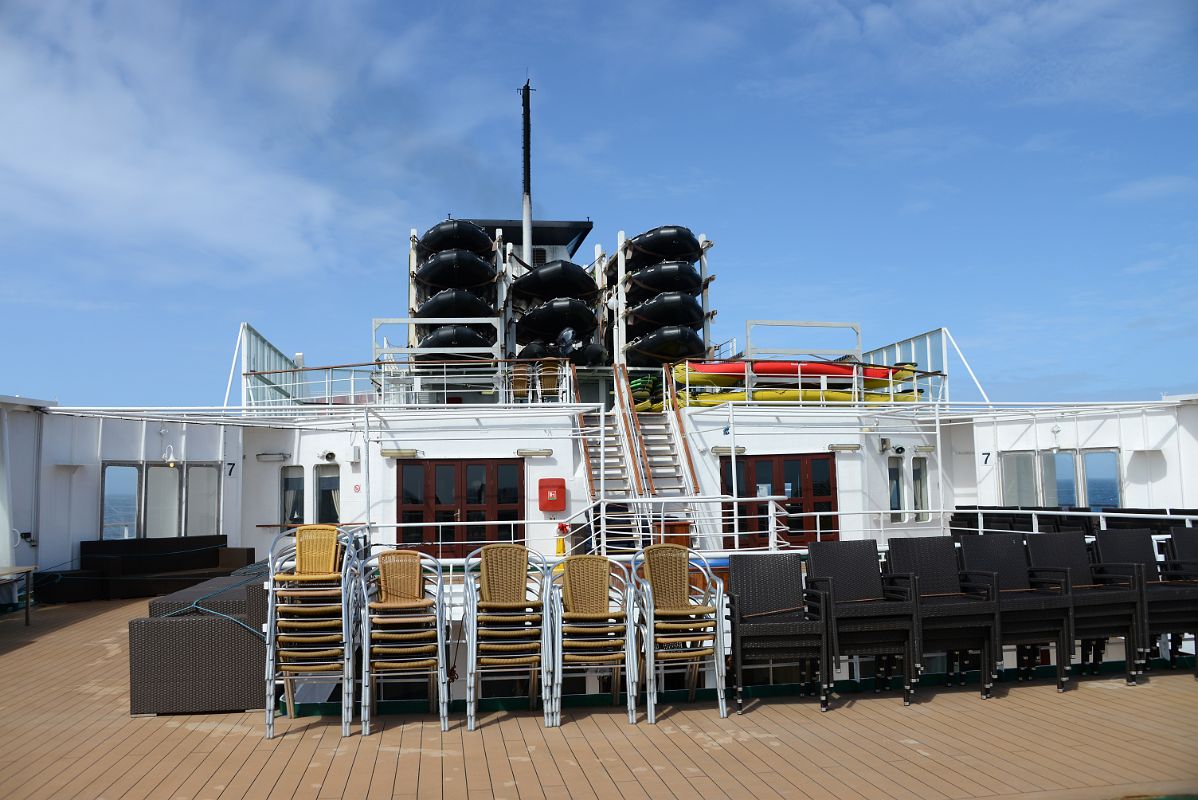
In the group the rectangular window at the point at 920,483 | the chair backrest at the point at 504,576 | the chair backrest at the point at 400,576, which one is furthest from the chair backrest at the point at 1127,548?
the rectangular window at the point at 920,483

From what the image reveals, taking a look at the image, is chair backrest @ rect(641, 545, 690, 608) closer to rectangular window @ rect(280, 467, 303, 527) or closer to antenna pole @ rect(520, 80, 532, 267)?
rectangular window @ rect(280, 467, 303, 527)

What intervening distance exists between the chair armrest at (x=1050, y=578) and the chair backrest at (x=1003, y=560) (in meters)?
0.07

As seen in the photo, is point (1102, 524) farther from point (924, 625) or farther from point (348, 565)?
point (348, 565)

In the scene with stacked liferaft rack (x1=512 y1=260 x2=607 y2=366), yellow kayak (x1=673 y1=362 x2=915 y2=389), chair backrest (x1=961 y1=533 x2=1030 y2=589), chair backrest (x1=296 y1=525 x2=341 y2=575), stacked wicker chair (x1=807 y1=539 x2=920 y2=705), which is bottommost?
stacked wicker chair (x1=807 y1=539 x2=920 y2=705)

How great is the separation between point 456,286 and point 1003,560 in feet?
55.1

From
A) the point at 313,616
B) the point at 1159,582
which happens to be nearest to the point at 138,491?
the point at 313,616

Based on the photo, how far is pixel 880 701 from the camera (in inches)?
283

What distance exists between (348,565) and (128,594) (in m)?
10.2

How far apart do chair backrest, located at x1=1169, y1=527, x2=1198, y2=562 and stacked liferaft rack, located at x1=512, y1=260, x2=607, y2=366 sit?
47.0 feet

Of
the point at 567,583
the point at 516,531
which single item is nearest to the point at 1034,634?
the point at 567,583

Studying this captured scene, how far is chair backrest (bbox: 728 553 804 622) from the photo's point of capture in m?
7.10

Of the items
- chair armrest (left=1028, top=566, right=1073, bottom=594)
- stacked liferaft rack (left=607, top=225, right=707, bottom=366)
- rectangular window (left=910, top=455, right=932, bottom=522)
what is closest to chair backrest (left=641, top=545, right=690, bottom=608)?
chair armrest (left=1028, top=566, right=1073, bottom=594)

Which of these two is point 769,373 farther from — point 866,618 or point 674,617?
point 674,617

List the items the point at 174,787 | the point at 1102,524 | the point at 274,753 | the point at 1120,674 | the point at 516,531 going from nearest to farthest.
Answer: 1. the point at 174,787
2. the point at 274,753
3. the point at 1120,674
4. the point at 1102,524
5. the point at 516,531
